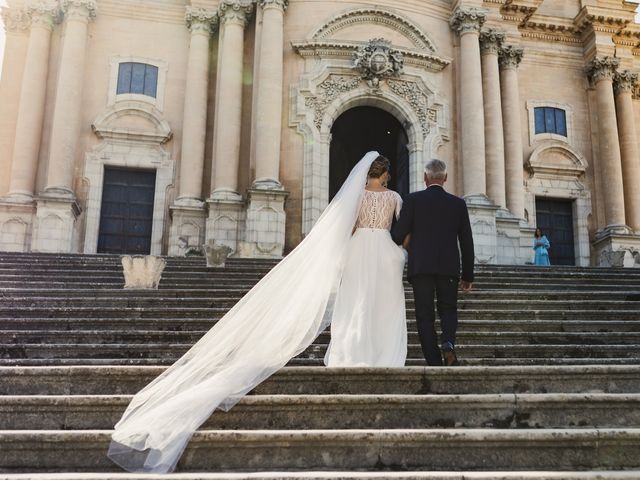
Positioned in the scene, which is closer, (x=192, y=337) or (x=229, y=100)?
(x=192, y=337)

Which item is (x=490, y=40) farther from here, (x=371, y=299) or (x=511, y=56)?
(x=371, y=299)

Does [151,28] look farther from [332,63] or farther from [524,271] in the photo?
[524,271]

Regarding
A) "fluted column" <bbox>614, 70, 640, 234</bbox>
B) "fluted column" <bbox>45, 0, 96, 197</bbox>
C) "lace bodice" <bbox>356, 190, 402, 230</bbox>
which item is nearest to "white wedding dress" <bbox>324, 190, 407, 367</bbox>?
"lace bodice" <bbox>356, 190, 402, 230</bbox>

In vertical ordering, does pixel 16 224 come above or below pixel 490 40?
below

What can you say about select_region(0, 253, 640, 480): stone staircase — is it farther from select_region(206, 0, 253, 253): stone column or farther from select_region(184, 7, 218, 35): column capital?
select_region(184, 7, 218, 35): column capital

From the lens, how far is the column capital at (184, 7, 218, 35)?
18875 mm

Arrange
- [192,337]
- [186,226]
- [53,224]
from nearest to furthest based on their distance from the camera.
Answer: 1. [192,337]
2. [53,224]
3. [186,226]

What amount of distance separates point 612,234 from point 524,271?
918 cm

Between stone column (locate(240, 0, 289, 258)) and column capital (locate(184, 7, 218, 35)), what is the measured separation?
69.5 inches

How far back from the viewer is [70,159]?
1747cm

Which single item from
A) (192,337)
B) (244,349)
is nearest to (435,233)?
(244,349)

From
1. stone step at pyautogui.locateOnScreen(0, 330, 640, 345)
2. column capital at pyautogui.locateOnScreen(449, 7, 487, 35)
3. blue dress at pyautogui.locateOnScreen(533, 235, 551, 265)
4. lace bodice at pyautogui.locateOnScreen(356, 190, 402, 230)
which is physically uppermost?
column capital at pyautogui.locateOnScreen(449, 7, 487, 35)

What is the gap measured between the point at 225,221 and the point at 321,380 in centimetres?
1210

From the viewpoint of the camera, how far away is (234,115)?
709 inches
